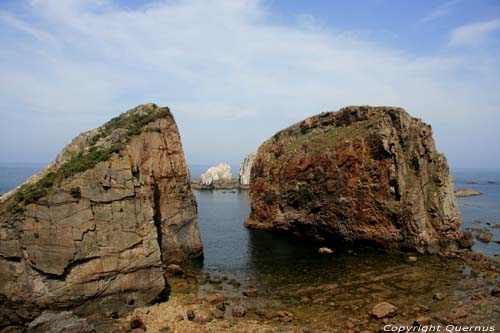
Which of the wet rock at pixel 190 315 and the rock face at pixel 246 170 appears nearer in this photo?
the wet rock at pixel 190 315

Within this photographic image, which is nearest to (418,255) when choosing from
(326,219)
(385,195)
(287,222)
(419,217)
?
(419,217)

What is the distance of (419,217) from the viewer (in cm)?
4434

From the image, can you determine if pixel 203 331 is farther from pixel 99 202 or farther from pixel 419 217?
pixel 419 217

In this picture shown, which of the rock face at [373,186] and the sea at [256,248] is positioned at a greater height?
the rock face at [373,186]

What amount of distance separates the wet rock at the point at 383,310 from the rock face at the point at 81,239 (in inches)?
616

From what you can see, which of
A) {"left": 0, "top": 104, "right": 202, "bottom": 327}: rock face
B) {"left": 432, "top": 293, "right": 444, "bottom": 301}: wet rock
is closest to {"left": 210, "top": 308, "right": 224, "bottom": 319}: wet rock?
{"left": 0, "top": 104, "right": 202, "bottom": 327}: rock face

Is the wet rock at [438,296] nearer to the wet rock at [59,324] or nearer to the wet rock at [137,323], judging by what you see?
the wet rock at [137,323]

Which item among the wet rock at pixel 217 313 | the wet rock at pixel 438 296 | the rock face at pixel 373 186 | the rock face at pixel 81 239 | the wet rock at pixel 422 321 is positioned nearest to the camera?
the rock face at pixel 81 239

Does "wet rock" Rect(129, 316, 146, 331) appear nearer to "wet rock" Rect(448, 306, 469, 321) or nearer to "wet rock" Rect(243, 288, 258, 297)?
"wet rock" Rect(243, 288, 258, 297)

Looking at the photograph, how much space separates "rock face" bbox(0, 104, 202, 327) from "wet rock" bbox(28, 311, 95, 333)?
1814mm

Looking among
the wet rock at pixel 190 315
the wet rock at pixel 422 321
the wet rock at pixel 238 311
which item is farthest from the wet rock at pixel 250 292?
the wet rock at pixel 422 321

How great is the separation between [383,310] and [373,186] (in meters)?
23.8

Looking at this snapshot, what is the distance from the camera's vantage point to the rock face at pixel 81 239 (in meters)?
23.7

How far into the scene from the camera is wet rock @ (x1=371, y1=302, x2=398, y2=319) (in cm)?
2608
